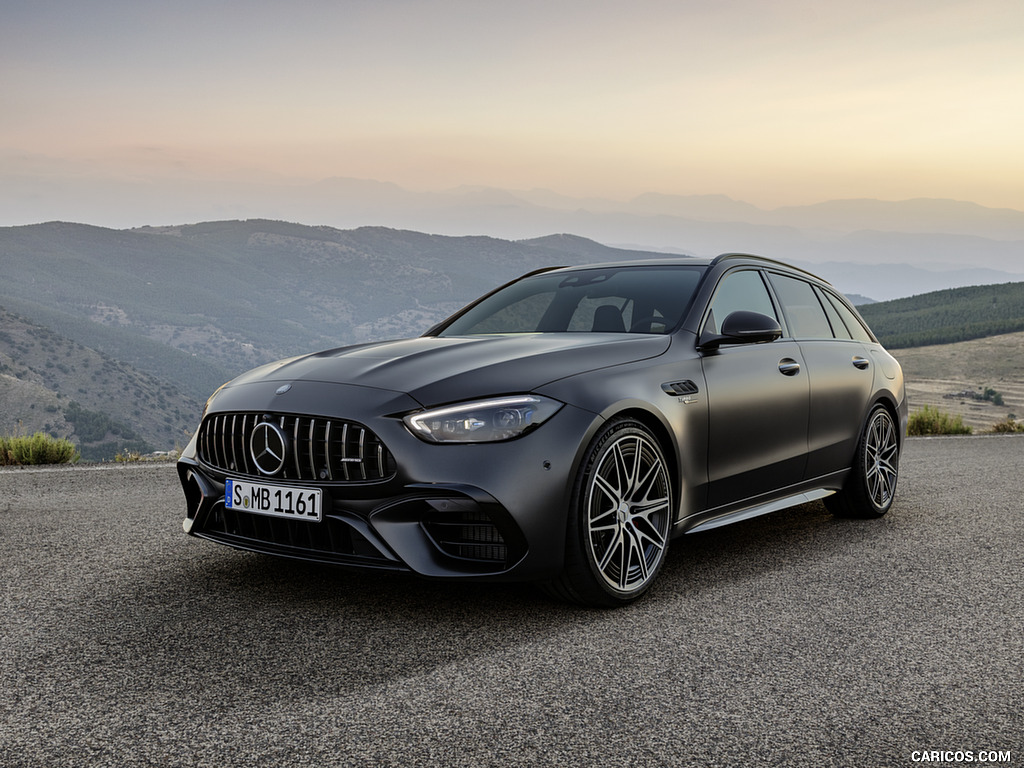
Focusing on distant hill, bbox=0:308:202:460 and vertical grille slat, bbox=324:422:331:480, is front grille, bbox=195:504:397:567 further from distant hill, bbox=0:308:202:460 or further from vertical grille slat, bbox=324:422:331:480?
distant hill, bbox=0:308:202:460

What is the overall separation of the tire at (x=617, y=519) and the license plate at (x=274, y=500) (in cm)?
103

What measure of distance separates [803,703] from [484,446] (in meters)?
1.45

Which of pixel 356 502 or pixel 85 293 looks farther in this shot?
pixel 85 293

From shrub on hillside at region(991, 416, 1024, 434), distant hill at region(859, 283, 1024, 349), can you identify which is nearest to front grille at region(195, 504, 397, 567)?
shrub on hillside at region(991, 416, 1024, 434)

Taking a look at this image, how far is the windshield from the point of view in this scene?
16.3ft

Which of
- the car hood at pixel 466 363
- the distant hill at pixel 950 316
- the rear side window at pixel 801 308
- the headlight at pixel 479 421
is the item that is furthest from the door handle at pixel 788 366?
the distant hill at pixel 950 316

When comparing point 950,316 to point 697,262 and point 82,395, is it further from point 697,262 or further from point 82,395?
point 82,395

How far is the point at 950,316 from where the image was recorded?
7456 cm

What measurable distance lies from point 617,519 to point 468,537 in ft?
2.42

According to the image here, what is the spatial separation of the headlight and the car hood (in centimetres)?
5

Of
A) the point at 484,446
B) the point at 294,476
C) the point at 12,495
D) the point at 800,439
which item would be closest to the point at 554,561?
the point at 484,446

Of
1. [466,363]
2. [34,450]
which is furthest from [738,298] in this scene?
[34,450]

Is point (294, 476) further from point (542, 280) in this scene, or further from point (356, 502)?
point (542, 280)

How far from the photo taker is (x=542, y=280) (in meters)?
5.80
